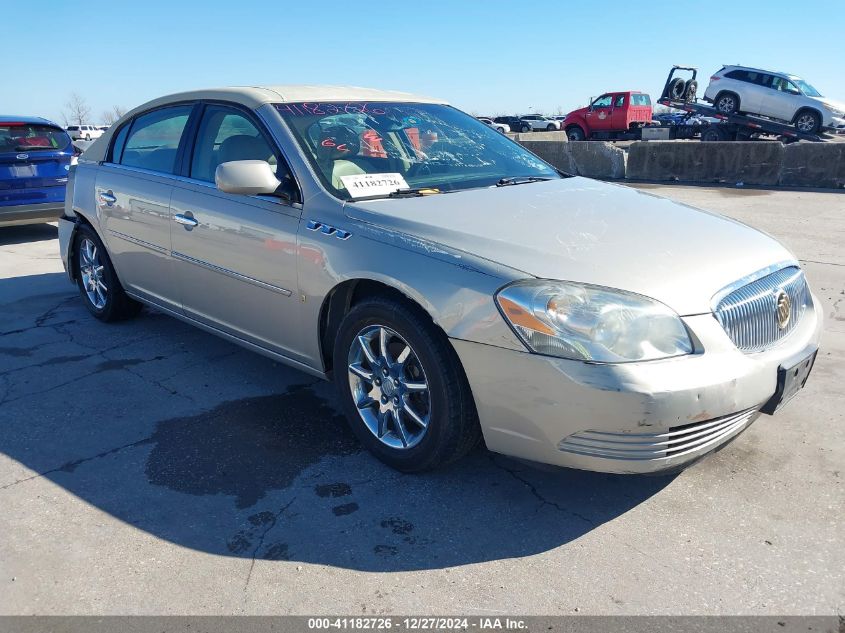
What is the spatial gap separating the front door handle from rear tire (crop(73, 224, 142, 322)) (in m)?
1.28

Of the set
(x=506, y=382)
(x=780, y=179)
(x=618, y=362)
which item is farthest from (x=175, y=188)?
(x=780, y=179)

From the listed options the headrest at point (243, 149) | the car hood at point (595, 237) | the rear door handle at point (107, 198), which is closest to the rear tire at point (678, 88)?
the car hood at point (595, 237)

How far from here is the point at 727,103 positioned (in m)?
23.4

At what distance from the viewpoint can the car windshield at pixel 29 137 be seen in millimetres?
8547

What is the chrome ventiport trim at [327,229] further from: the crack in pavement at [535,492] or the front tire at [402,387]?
the crack in pavement at [535,492]

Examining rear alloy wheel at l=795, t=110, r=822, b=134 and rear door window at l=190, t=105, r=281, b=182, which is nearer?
rear door window at l=190, t=105, r=281, b=182

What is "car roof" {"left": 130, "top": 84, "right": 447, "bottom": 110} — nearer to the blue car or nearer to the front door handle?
the front door handle

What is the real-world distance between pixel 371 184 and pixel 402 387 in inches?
40.3

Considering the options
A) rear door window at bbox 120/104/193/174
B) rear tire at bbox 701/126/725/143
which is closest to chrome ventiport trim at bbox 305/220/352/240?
rear door window at bbox 120/104/193/174

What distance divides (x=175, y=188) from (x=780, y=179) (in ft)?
44.5

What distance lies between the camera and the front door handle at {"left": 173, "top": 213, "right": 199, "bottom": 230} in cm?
399

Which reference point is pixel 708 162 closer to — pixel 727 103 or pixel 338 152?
pixel 727 103

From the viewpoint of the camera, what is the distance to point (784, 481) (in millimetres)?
3039

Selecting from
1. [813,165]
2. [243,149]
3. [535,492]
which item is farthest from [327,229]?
[813,165]
